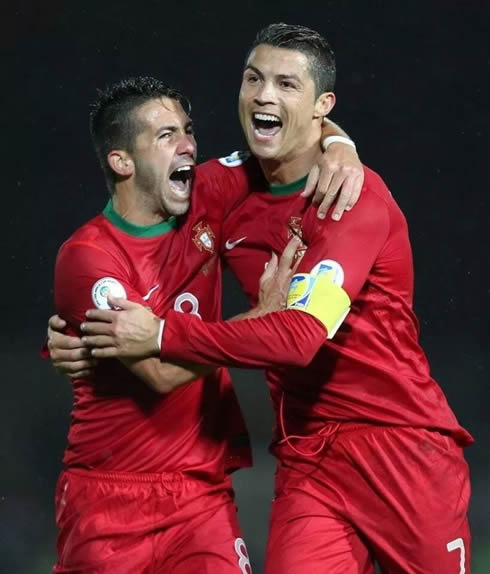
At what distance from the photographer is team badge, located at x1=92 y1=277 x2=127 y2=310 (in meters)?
4.04

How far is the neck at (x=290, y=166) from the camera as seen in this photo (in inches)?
168

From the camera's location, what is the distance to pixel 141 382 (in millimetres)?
4188

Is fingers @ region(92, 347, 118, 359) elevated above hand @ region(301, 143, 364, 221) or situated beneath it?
situated beneath

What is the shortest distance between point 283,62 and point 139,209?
0.62 metres

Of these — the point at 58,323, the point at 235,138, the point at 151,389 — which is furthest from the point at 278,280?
the point at 235,138

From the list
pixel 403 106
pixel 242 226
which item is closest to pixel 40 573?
pixel 242 226

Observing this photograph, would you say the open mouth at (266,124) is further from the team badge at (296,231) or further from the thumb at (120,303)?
the thumb at (120,303)

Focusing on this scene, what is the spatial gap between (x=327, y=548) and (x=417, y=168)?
249 centimetres

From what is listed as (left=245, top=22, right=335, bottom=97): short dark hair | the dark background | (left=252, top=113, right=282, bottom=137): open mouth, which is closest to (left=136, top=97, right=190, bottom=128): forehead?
(left=252, top=113, right=282, bottom=137): open mouth

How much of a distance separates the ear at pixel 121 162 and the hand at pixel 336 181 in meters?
0.56

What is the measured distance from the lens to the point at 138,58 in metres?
6.14

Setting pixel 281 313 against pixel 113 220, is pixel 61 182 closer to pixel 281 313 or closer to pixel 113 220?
pixel 113 220

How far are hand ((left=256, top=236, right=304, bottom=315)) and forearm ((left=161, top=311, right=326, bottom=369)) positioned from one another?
17 centimetres

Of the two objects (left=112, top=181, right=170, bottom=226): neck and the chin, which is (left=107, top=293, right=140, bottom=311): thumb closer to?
(left=112, top=181, right=170, bottom=226): neck
